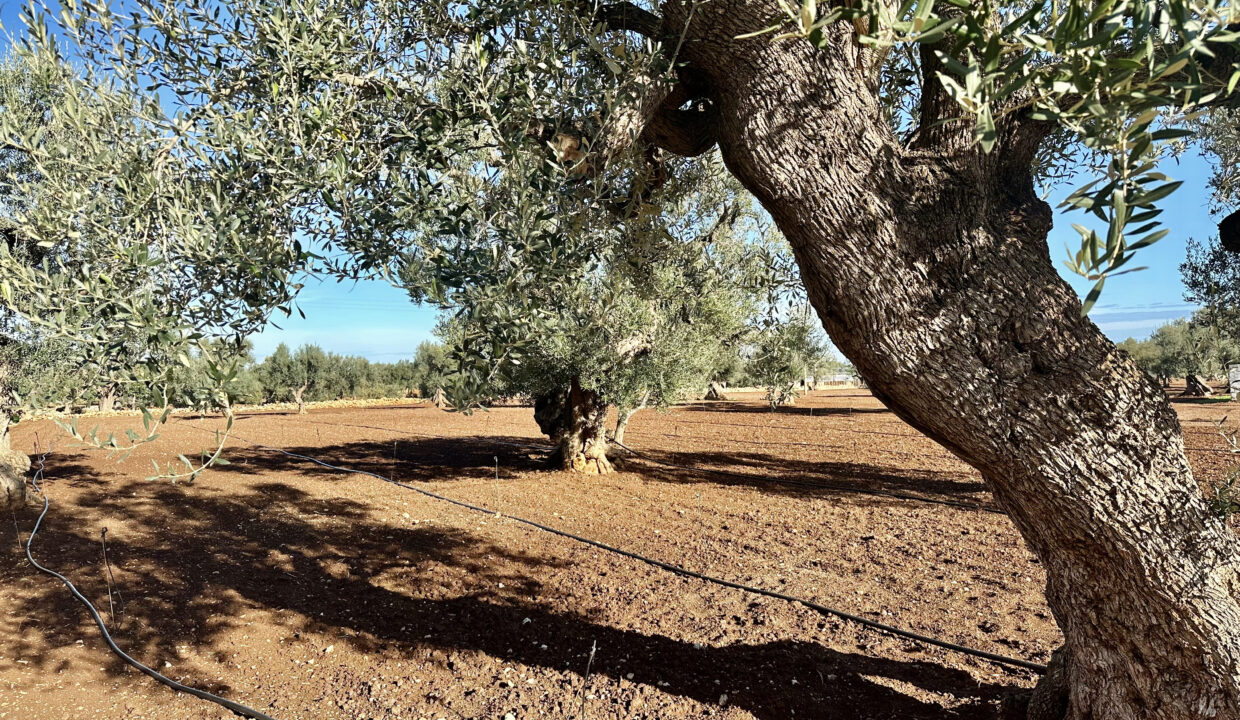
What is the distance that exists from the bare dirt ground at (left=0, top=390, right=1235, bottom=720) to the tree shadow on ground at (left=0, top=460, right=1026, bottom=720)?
24 millimetres

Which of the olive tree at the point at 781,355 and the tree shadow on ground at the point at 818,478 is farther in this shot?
the tree shadow on ground at the point at 818,478

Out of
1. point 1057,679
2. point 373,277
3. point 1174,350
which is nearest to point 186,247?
point 373,277

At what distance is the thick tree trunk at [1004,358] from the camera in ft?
8.67

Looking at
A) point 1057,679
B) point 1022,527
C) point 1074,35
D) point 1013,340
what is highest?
point 1074,35

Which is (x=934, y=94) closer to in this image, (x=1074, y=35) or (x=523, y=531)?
(x=1074, y=35)

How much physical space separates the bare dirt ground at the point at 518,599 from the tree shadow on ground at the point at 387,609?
1.0 inches

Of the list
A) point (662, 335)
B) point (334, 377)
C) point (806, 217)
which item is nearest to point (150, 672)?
point (806, 217)

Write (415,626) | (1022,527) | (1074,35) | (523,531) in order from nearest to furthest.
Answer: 1. (1074,35)
2. (1022,527)
3. (415,626)
4. (523,531)

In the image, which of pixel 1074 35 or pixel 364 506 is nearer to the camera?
pixel 1074 35

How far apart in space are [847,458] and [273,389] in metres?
36.0

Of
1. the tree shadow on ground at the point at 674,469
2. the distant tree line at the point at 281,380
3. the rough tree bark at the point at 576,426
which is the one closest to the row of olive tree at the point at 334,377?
the distant tree line at the point at 281,380

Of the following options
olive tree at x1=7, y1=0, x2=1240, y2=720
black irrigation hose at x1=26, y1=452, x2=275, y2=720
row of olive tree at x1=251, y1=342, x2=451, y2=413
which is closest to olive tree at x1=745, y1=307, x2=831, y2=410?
olive tree at x1=7, y1=0, x2=1240, y2=720

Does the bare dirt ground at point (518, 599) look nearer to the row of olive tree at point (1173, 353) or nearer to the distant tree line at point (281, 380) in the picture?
the distant tree line at point (281, 380)

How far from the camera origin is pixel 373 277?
315 cm
